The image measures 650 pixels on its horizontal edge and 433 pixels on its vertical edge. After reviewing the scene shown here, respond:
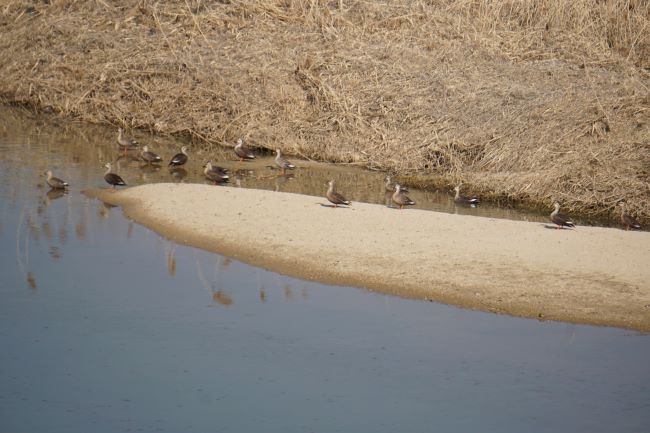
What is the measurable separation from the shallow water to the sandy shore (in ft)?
1.45

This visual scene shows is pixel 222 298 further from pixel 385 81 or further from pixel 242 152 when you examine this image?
pixel 385 81

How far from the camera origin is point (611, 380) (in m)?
11.3

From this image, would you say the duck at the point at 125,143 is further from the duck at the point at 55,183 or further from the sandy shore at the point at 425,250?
the sandy shore at the point at 425,250

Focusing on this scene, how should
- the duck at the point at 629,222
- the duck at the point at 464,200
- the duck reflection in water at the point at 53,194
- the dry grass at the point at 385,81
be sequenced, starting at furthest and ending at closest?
the dry grass at the point at 385,81
the duck at the point at 464,200
the duck at the point at 629,222
the duck reflection in water at the point at 53,194

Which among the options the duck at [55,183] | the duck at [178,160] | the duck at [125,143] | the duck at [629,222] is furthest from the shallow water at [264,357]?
the duck at [125,143]

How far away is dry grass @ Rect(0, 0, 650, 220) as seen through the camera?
75.5ft

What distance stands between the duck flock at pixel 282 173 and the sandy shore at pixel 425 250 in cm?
31

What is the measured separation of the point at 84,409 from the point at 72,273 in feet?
16.4

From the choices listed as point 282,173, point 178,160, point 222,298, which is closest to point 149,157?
point 178,160

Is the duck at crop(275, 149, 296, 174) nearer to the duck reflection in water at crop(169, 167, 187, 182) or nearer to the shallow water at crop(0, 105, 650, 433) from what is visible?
the duck reflection in water at crop(169, 167, 187, 182)

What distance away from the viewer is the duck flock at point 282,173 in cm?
1836

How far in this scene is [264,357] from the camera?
38.0 ft

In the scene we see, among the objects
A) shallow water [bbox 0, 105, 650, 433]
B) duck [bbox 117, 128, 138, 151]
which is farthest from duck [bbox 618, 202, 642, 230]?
duck [bbox 117, 128, 138, 151]

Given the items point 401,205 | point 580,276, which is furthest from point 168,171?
point 580,276
